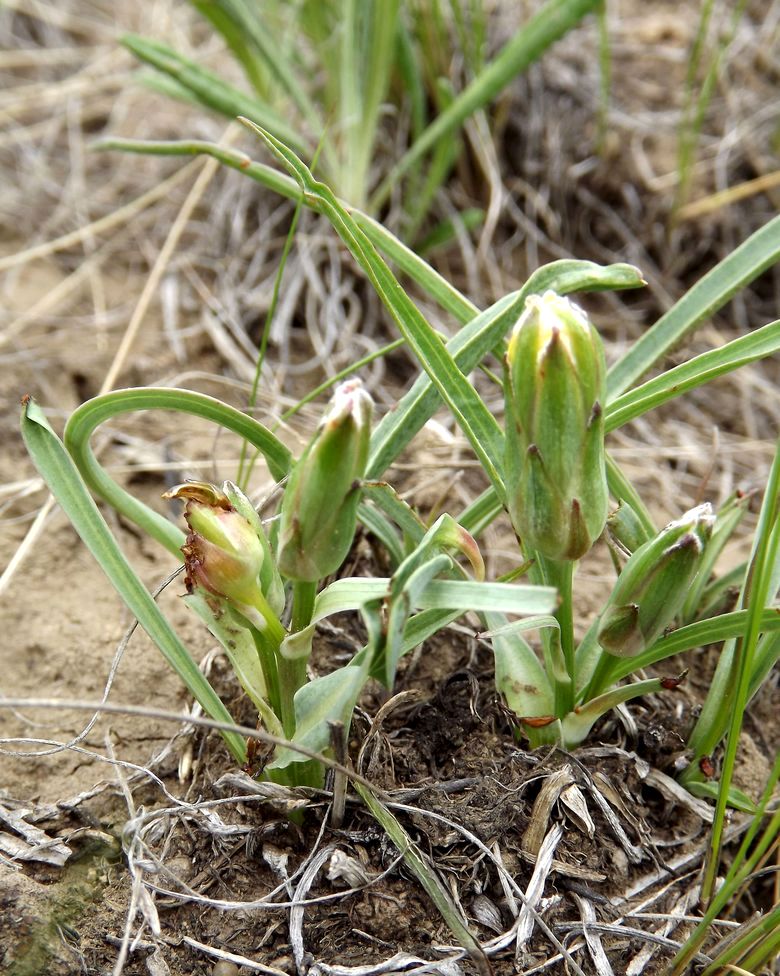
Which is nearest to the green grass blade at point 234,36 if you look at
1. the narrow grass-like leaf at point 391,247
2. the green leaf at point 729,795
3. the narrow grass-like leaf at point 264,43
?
the narrow grass-like leaf at point 264,43

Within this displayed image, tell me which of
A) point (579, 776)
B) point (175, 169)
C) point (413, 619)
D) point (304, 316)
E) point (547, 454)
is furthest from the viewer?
point (175, 169)

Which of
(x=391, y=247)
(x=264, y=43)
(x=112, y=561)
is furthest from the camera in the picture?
(x=264, y=43)

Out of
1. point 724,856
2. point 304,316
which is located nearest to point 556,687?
point 724,856

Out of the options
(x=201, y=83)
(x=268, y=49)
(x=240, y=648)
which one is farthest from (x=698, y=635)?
(x=268, y=49)

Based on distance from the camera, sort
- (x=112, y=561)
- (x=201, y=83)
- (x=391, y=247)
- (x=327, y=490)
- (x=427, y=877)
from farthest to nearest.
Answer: (x=201, y=83), (x=391, y=247), (x=112, y=561), (x=427, y=877), (x=327, y=490)

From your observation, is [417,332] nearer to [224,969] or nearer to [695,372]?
[695,372]

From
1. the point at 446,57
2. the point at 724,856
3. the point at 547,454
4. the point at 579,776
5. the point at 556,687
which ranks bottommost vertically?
the point at 724,856

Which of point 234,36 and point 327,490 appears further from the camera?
point 234,36

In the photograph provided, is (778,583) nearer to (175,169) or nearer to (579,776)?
(579,776)
